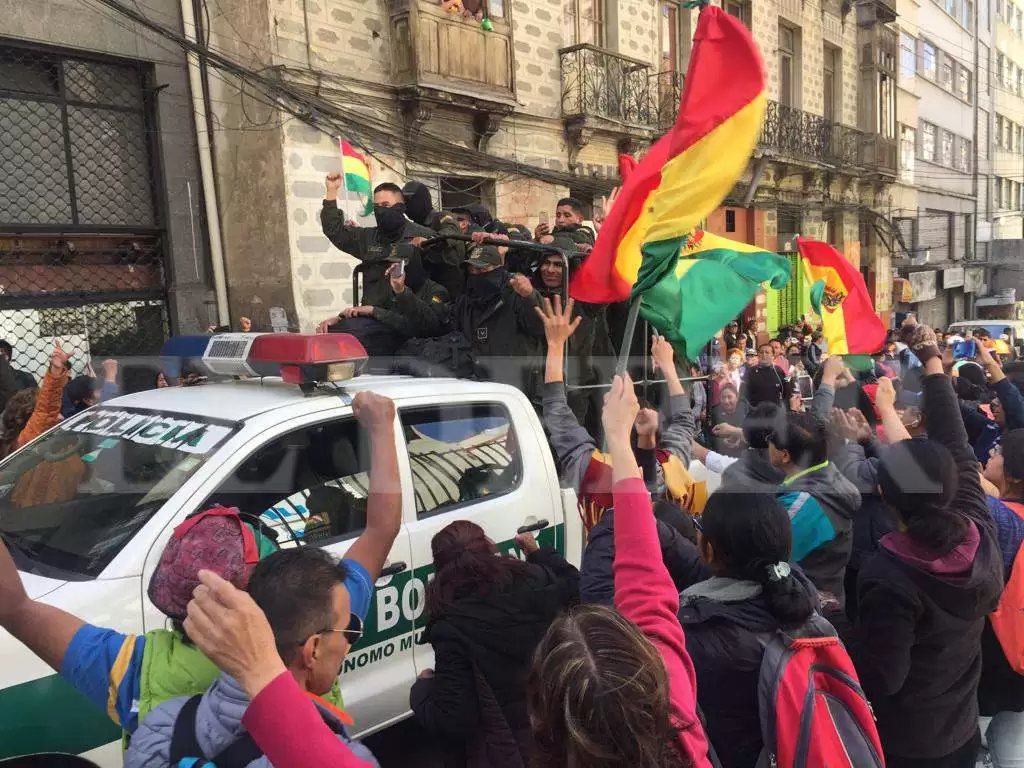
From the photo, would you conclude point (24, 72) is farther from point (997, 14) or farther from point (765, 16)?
point (997, 14)

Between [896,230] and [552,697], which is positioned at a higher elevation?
[896,230]

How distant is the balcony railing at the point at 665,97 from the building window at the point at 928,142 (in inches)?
640

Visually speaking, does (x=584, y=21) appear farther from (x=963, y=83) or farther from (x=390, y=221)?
(x=963, y=83)

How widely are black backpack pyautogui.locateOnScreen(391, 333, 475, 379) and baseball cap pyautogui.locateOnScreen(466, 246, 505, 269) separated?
0.41 metres

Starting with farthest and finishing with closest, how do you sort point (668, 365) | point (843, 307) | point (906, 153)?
point (906, 153) < point (843, 307) < point (668, 365)

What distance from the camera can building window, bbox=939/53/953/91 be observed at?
27306mm

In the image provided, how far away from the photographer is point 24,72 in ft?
25.7

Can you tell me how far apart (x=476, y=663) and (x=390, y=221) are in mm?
3205

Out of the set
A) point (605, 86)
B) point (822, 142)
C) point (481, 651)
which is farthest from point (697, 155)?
point (822, 142)

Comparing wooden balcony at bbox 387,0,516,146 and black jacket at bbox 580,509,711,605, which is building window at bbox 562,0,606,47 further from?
black jacket at bbox 580,509,711,605

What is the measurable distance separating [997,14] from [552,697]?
4076cm

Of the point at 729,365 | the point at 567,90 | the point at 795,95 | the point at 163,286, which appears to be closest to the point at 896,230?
the point at 795,95

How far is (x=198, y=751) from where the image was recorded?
1.34 metres

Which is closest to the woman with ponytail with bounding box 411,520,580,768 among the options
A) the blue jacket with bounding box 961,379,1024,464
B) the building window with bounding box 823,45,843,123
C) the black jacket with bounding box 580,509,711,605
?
the black jacket with bounding box 580,509,711,605
